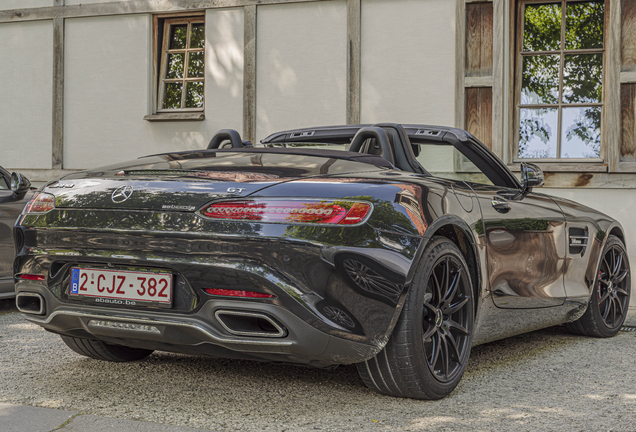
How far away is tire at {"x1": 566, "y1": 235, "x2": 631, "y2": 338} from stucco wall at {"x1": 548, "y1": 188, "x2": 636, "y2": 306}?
2.22 metres

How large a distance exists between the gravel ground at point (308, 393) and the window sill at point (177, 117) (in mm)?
5636

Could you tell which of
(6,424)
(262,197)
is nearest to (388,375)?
(262,197)

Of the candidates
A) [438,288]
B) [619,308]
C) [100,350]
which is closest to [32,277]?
[100,350]

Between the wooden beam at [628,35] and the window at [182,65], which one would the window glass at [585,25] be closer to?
the wooden beam at [628,35]

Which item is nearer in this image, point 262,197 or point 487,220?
point 262,197

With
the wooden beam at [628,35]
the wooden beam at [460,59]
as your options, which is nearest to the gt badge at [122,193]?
the wooden beam at [460,59]

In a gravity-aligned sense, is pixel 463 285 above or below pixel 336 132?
below

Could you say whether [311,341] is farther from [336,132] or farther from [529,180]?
[529,180]

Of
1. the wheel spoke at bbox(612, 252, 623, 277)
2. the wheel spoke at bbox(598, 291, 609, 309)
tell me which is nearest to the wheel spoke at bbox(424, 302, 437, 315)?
the wheel spoke at bbox(598, 291, 609, 309)

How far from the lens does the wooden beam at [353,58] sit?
909cm

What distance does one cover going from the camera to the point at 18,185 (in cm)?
619

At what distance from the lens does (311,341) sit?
2.93m

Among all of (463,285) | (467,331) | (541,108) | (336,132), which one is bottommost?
(467,331)

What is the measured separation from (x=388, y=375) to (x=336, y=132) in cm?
166
